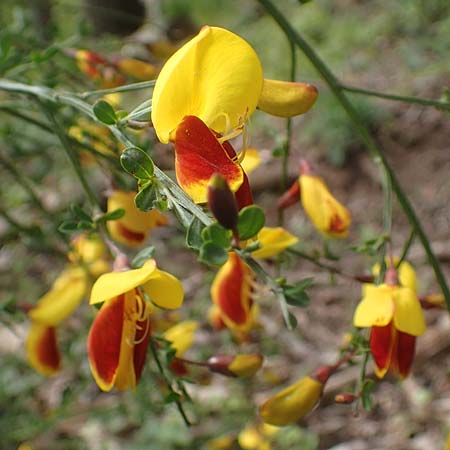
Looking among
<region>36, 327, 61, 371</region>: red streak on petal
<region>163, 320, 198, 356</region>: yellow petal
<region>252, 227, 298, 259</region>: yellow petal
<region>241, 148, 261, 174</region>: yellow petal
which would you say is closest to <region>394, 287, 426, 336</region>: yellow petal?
<region>252, 227, 298, 259</region>: yellow petal

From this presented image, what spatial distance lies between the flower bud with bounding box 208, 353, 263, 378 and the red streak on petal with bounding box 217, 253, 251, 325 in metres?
0.12

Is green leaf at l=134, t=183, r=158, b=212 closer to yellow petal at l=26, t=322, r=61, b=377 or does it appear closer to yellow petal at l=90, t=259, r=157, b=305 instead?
yellow petal at l=90, t=259, r=157, b=305

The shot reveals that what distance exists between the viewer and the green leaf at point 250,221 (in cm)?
65

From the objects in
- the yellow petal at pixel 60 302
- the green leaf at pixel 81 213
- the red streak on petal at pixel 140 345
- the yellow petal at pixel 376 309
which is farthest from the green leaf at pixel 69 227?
the yellow petal at pixel 60 302

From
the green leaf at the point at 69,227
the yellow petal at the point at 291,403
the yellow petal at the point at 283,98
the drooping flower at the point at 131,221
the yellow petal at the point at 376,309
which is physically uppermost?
the yellow petal at the point at 283,98

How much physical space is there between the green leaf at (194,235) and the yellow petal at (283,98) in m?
0.19

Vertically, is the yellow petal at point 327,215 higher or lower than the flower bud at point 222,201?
lower

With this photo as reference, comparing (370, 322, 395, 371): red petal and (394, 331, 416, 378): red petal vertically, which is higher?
(370, 322, 395, 371): red petal

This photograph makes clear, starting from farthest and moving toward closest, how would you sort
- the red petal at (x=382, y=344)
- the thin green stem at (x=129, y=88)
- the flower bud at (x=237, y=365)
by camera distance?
1. the flower bud at (x=237, y=365)
2. the red petal at (x=382, y=344)
3. the thin green stem at (x=129, y=88)

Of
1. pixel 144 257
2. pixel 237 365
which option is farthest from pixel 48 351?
pixel 144 257

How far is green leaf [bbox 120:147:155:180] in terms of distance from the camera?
71cm

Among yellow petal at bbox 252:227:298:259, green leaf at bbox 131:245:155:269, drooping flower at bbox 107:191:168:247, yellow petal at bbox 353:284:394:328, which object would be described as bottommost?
yellow petal at bbox 353:284:394:328

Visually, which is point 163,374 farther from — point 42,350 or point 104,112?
point 42,350

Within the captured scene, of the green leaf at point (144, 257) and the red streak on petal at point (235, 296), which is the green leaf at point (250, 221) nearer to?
the green leaf at point (144, 257)
